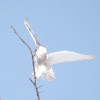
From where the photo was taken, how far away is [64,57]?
3.07ft

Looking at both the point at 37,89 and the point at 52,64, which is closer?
the point at 37,89

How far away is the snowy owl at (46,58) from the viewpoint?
0.93 metres

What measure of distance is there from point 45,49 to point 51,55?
30 mm

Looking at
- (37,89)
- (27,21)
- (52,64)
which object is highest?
(27,21)

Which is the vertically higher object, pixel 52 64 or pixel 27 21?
pixel 27 21

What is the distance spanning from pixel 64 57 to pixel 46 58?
6 centimetres

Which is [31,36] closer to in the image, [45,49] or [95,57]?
[45,49]

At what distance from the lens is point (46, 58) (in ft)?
3.16

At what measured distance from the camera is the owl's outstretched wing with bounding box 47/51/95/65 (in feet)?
2.96

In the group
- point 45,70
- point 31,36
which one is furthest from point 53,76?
point 31,36

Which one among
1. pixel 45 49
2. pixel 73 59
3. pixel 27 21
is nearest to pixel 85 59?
pixel 73 59

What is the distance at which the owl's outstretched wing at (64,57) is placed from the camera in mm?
903

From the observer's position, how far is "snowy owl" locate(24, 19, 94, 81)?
93cm

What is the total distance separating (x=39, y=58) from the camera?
3.14 feet
